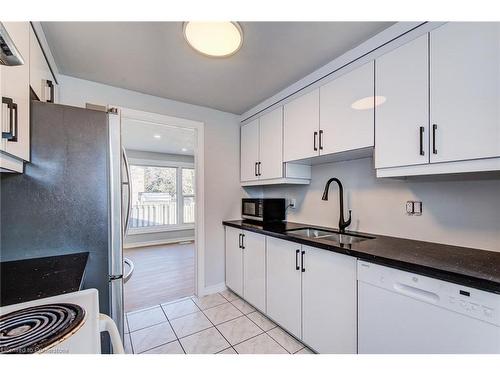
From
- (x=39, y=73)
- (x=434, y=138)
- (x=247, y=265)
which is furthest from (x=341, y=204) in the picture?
(x=39, y=73)

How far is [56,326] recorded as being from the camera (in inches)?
23.2

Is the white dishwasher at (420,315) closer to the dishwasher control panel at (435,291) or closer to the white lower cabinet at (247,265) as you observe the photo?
the dishwasher control panel at (435,291)

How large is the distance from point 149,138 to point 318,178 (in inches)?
131

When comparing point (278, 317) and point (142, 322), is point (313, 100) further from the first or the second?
point (142, 322)

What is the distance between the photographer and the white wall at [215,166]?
250 centimetres

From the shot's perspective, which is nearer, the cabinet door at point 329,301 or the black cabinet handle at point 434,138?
the black cabinet handle at point 434,138

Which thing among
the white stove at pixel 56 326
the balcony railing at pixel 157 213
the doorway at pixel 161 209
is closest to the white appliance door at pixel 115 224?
the white stove at pixel 56 326

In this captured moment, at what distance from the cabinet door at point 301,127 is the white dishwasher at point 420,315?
3.47ft

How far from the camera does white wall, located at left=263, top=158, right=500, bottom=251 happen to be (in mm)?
1303

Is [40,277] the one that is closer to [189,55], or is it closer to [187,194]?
[189,55]

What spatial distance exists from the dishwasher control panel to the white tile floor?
90 centimetres

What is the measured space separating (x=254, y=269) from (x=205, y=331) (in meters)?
0.69

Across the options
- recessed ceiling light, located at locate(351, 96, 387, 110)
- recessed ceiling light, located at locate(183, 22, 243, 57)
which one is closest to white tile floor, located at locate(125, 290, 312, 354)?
recessed ceiling light, located at locate(351, 96, 387, 110)
